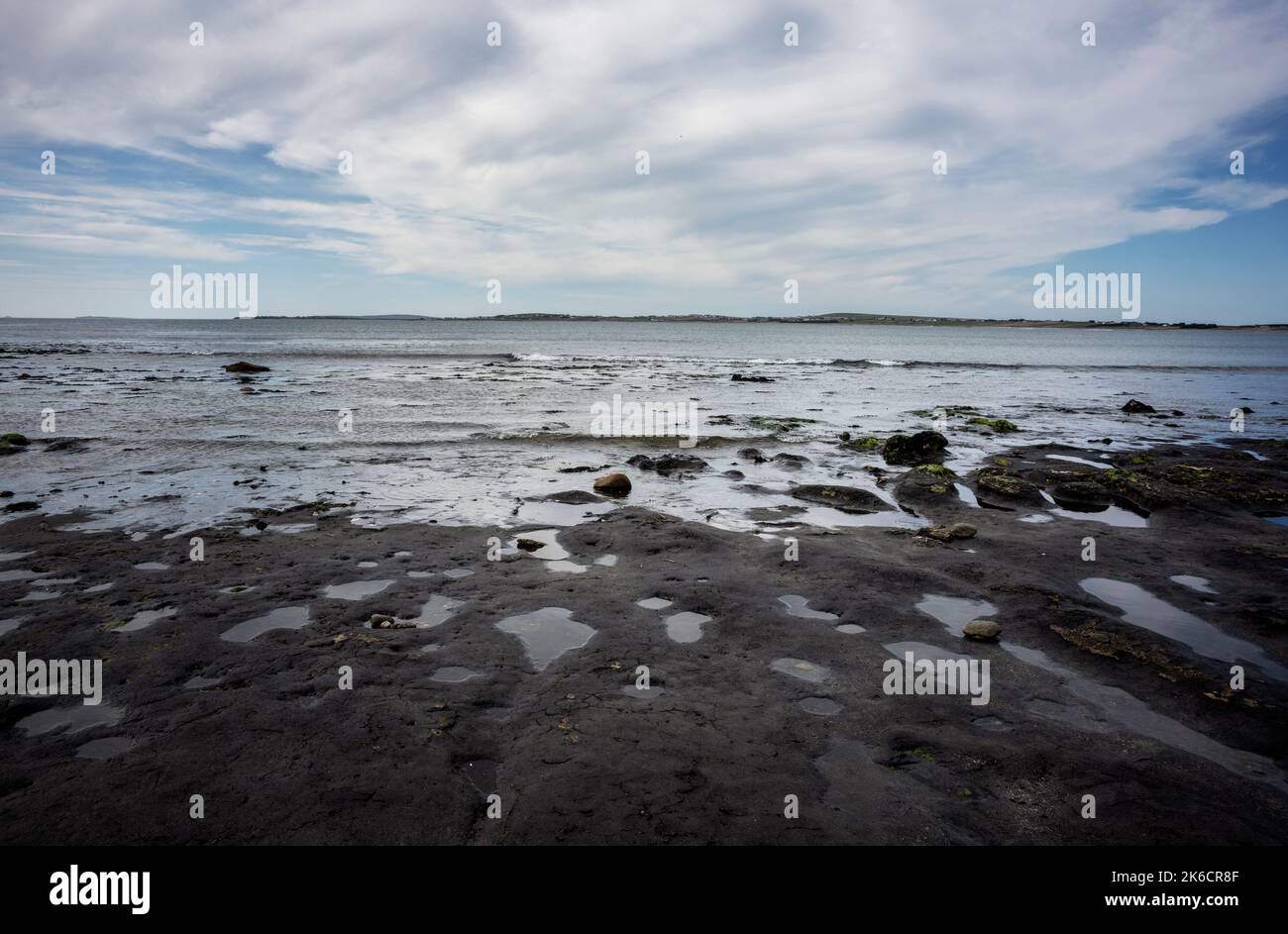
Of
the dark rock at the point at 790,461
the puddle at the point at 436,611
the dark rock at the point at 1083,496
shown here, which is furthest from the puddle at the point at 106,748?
the dark rock at the point at 1083,496

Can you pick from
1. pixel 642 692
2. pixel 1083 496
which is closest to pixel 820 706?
pixel 642 692

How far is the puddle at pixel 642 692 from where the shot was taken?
5.67 meters

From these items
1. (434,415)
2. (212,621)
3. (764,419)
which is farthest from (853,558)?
(434,415)

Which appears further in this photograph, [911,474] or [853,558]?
[911,474]

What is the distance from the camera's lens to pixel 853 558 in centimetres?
931

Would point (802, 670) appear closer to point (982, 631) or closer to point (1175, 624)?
point (982, 631)

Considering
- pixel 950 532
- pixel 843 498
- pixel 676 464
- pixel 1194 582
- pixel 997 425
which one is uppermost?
pixel 997 425

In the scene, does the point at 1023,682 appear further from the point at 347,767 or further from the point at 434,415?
the point at 434,415

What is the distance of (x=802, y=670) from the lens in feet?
20.6

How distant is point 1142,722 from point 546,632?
5.34 meters

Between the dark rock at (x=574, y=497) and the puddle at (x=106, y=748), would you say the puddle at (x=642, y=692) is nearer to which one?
the puddle at (x=106, y=748)

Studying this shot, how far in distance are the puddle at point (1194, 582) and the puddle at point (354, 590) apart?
10124 millimetres
